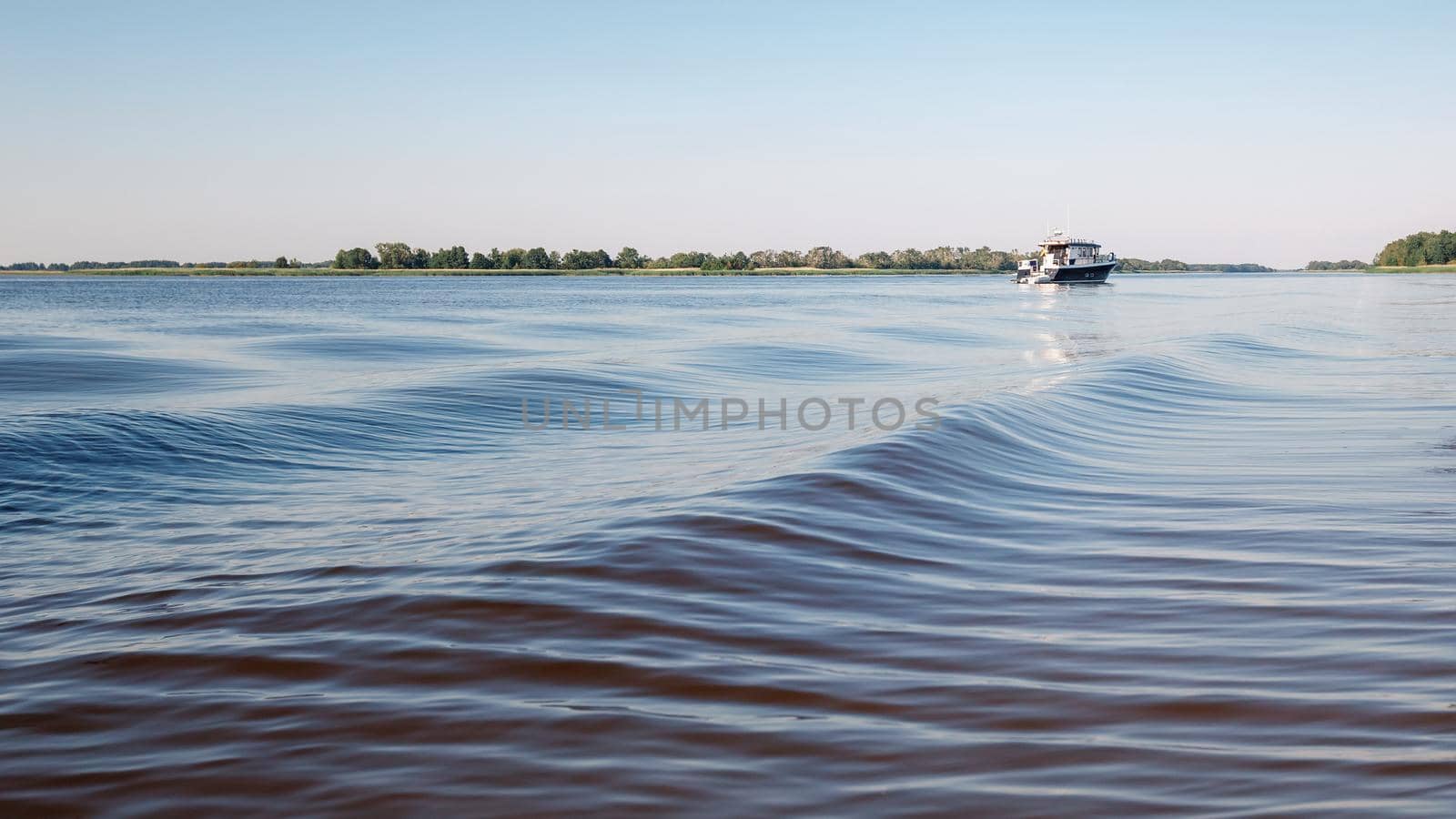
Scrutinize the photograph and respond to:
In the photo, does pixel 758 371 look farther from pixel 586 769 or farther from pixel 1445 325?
pixel 1445 325

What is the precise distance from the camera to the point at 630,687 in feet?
10.9

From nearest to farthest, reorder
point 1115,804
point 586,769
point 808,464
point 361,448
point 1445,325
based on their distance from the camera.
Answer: point 1115,804 < point 586,769 < point 808,464 < point 361,448 < point 1445,325

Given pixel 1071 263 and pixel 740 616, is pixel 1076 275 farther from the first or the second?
pixel 740 616

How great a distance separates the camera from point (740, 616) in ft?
13.4

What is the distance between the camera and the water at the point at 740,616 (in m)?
2.75

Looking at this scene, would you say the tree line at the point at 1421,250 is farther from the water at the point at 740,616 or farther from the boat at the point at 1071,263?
the water at the point at 740,616

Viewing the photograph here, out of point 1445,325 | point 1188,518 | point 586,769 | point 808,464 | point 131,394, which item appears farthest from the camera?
point 1445,325

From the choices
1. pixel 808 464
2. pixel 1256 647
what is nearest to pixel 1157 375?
pixel 808 464

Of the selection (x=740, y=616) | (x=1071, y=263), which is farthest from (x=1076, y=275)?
(x=740, y=616)

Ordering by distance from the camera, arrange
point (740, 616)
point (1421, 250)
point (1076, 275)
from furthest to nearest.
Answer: point (1421, 250), point (1076, 275), point (740, 616)

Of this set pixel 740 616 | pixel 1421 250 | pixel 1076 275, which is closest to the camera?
pixel 740 616

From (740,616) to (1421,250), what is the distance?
597 ft

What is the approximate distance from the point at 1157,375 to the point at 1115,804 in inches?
537

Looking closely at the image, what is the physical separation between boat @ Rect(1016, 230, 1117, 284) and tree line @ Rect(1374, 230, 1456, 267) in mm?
83967
